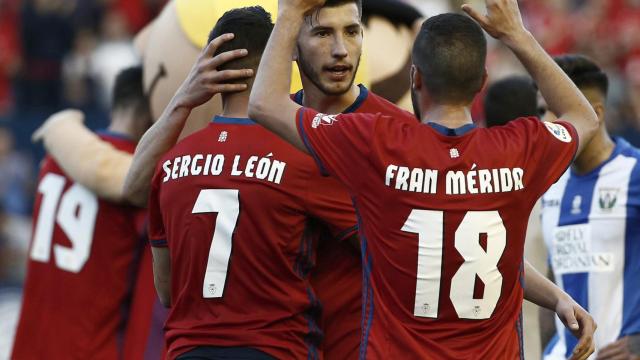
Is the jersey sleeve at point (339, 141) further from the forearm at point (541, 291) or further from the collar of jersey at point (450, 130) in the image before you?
the forearm at point (541, 291)

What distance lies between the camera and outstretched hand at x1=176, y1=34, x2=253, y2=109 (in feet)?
16.3

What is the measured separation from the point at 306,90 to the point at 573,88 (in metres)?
1.17

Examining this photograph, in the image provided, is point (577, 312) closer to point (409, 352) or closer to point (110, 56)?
point (409, 352)

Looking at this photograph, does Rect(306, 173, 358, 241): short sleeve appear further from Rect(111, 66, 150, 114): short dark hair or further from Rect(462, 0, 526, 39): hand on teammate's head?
Rect(111, 66, 150, 114): short dark hair

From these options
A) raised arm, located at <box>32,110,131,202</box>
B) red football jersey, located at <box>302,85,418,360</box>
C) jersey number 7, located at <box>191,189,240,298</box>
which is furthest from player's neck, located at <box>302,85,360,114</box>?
raised arm, located at <box>32,110,131,202</box>

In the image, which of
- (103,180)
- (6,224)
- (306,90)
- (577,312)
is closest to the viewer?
(577,312)

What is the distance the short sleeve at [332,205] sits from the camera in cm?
495

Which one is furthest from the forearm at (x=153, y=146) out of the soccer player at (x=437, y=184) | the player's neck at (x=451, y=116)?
the player's neck at (x=451, y=116)

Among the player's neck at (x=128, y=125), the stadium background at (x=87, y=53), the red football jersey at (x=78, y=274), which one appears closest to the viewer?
the red football jersey at (x=78, y=274)

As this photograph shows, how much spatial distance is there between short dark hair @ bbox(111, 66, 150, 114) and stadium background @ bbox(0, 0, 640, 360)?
770 centimetres

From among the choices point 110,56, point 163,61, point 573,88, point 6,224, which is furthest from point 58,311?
point 110,56

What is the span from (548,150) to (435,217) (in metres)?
0.49

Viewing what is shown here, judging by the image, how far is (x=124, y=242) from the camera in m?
6.98

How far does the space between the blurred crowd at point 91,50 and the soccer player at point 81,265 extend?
7.79m
